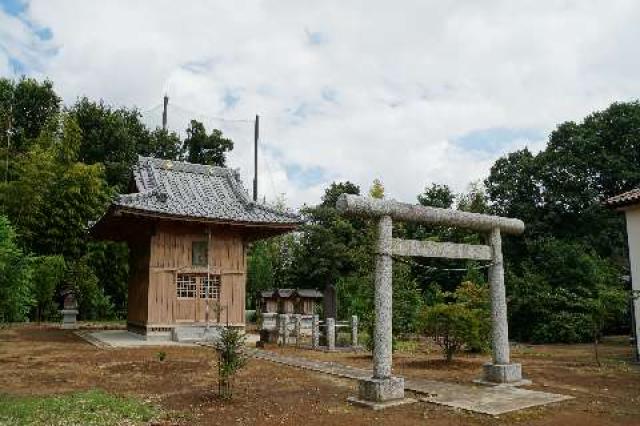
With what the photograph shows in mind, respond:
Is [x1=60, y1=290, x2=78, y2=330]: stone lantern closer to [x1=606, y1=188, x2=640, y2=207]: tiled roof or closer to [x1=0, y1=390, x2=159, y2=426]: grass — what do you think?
[x1=0, y1=390, x2=159, y2=426]: grass

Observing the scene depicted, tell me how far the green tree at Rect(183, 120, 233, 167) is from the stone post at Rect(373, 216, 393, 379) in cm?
3391

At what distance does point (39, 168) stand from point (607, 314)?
28323mm

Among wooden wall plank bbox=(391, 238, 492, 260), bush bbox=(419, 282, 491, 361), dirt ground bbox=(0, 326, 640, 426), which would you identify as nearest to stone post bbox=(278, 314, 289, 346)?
dirt ground bbox=(0, 326, 640, 426)

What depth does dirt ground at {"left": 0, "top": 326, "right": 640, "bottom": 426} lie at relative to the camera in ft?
25.6

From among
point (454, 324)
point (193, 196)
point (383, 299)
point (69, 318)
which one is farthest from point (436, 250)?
point (69, 318)

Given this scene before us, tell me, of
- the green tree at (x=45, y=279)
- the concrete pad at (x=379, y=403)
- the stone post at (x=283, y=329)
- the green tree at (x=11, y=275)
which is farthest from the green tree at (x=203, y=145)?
the concrete pad at (x=379, y=403)

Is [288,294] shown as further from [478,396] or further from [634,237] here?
[478,396]

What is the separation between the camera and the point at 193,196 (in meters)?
21.0

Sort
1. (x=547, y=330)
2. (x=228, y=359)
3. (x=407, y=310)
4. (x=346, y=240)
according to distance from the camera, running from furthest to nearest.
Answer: (x=346, y=240)
(x=547, y=330)
(x=407, y=310)
(x=228, y=359)

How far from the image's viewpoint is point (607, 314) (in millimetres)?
14727

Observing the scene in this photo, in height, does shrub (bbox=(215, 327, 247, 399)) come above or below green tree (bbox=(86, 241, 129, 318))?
below

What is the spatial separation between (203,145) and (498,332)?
34154 millimetres

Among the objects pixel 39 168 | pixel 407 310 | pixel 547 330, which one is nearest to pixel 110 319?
pixel 39 168

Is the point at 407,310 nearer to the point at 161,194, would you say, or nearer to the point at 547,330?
the point at 547,330
